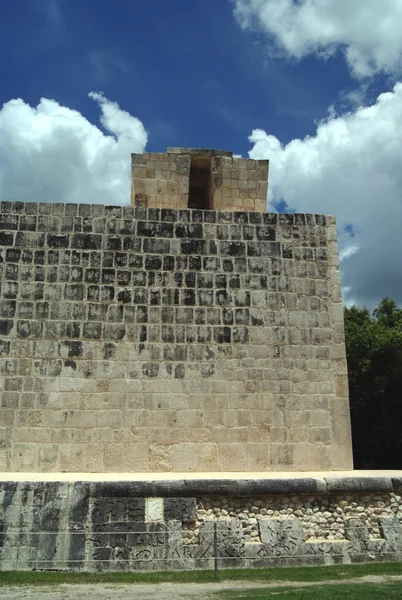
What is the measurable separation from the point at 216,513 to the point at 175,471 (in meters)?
1.59

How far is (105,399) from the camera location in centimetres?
1034

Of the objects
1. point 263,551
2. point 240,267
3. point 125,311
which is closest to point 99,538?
point 263,551

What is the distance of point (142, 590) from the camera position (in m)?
6.98

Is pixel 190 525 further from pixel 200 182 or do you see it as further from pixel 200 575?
pixel 200 182

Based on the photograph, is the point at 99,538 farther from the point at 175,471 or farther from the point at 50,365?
the point at 50,365

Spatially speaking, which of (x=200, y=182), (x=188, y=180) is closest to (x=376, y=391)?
(x=200, y=182)

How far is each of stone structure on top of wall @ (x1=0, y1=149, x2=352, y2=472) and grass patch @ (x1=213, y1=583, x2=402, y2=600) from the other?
3.47 m

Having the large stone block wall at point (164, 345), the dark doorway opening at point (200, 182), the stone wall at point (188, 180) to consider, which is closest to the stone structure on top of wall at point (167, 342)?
the large stone block wall at point (164, 345)

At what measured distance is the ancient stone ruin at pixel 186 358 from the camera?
9375 millimetres

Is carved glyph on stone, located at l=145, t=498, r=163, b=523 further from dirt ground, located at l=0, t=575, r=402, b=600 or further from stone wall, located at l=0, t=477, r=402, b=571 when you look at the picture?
dirt ground, located at l=0, t=575, r=402, b=600

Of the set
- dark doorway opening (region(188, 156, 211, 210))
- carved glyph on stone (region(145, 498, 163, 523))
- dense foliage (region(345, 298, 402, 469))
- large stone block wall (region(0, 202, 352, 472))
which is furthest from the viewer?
dense foliage (region(345, 298, 402, 469))

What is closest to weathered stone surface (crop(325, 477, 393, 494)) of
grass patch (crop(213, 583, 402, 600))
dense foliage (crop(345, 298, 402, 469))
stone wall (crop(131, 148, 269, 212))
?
grass patch (crop(213, 583, 402, 600))

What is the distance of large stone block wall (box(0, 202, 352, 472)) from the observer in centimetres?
1023

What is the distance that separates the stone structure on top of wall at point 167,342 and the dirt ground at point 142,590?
2993 millimetres
